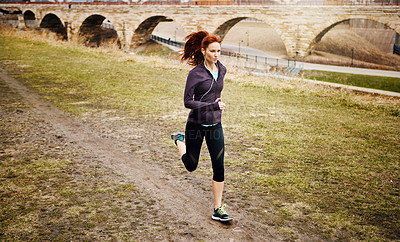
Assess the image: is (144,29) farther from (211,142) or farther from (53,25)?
(211,142)

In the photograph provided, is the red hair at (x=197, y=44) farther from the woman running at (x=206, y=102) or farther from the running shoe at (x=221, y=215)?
the running shoe at (x=221, y=215)

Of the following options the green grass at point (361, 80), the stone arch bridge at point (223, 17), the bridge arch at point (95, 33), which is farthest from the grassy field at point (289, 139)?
the bridge arch at point (95, 33)

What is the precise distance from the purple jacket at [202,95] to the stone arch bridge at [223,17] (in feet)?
78.1

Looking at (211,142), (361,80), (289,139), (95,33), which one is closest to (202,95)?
(211,142)

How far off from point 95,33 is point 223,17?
23.1 metres

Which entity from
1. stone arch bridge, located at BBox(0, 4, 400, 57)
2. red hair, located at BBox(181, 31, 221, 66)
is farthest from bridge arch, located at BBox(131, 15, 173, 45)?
red hair, located at BBox(181, 31, 221, 66)

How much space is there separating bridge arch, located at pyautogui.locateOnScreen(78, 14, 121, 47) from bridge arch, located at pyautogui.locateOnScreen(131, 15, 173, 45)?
4.64 metres

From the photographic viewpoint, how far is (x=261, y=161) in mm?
5379

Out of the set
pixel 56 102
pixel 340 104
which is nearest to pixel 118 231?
pixel 56 102

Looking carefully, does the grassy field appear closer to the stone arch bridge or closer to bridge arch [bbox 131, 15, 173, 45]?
the stone arch bridge

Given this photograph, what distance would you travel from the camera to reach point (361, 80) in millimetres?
19016

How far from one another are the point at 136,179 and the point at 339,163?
3.33 meters

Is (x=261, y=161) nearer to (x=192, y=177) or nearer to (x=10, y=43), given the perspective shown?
(x=192, y=177)

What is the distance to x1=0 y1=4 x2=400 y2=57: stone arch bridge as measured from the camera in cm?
2373
